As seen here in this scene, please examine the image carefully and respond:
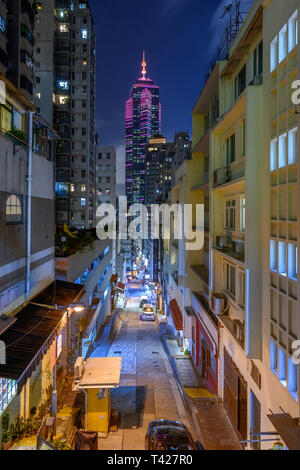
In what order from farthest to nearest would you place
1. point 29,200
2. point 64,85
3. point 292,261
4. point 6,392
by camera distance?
point 64,85, point 29,200, point 6,392, point 292,261

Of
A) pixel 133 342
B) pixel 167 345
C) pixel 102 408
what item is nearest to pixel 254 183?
pixel 102 408

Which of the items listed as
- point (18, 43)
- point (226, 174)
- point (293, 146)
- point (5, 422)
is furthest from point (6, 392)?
point (18, 43)

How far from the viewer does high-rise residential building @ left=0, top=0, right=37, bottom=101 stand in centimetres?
2217

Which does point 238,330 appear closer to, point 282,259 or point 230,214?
point 282,259

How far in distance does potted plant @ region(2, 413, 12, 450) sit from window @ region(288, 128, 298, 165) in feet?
31.0

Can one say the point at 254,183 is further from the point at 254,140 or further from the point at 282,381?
the point at 282,381

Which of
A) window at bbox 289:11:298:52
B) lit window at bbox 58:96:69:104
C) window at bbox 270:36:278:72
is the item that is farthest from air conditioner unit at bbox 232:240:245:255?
lit window at bbox 58:96:69:104

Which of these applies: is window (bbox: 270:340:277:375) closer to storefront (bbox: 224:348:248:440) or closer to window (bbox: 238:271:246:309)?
storefront (bbox: 224:348:248:440)

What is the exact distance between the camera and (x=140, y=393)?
42.3 ft

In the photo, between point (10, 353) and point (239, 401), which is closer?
point (10, 353)

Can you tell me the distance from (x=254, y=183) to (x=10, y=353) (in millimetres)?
7842

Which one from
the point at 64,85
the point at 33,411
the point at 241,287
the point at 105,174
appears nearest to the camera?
the point at 33,411

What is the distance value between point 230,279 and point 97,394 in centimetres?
652
